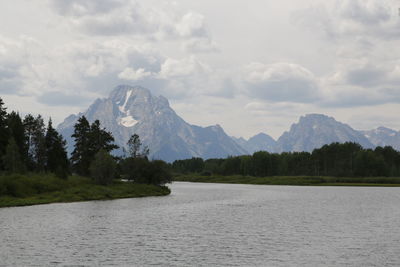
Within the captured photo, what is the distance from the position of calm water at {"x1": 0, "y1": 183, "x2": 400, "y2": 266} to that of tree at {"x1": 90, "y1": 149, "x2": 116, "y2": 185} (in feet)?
150

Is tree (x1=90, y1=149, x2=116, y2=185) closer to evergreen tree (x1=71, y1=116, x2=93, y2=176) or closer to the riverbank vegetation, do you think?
the riverbank vegetation

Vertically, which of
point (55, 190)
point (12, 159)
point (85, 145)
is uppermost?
point (85, 145)

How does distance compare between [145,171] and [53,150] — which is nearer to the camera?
[145,171]

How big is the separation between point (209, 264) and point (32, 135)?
432ft

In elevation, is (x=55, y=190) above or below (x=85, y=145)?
below

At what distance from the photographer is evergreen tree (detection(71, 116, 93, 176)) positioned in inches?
6161

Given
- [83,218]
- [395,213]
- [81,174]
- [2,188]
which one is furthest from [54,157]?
[395,213]

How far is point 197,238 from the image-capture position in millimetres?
56406

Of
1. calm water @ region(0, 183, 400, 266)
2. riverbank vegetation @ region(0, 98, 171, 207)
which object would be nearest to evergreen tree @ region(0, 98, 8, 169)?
riverbank vegetation @ region(0, 98, 171, 207)

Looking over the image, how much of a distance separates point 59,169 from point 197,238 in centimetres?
8331

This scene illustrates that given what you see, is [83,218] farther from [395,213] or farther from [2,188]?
[395,213]

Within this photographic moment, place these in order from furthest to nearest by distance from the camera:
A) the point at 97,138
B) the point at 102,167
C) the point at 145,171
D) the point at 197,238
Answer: the point at 97,138
the point at 145,171
the point at 102,167
the point at 197,238

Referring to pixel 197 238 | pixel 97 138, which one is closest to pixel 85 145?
pixel 97 138

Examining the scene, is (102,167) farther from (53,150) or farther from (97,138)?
(53,150)
